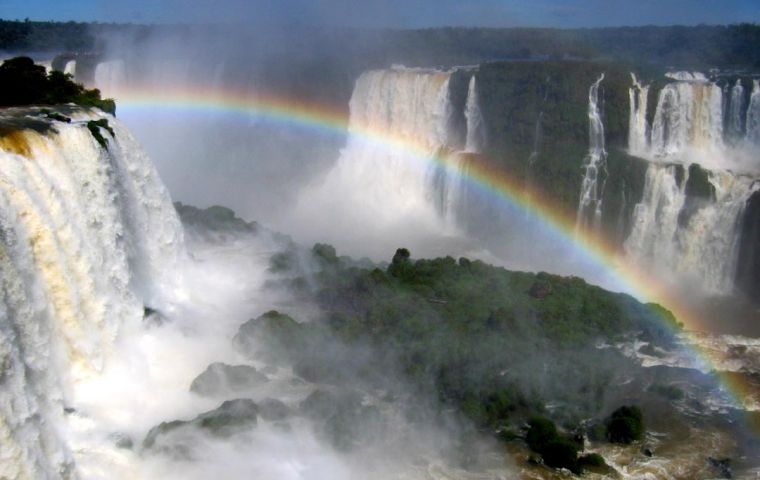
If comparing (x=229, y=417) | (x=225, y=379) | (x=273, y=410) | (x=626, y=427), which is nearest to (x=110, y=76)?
(x=225, y=379)

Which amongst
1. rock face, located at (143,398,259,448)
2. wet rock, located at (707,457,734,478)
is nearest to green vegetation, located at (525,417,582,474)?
wet rock, located at (707,457,734,478)

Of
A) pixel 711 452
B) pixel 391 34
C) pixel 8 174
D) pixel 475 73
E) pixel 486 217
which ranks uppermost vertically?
pixel 391 34

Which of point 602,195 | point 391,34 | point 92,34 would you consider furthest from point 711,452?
point 92,34

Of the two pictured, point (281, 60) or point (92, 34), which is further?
point (92, 34)

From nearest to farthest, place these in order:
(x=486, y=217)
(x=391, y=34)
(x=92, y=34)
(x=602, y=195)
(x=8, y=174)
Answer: (x=8, y=174) → (x=602, y=195) → (x=486, y=217) → (x=391, y=34) → (x=92, y=34)

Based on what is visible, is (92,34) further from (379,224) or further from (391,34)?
(379,224)

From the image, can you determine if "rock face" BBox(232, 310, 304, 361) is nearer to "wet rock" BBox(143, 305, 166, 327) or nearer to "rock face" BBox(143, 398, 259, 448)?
"wet rock" BBox(143, 305, 166, 327)

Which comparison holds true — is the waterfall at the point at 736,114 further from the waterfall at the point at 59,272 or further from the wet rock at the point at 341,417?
the waterfall at the point at 59,272
